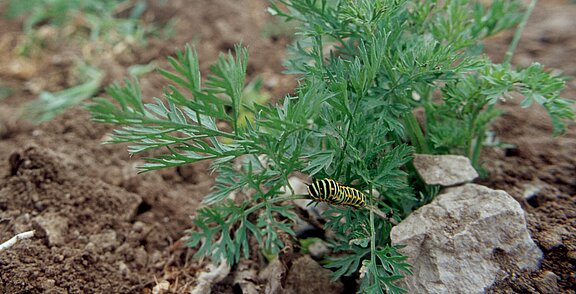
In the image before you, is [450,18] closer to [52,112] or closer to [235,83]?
[235,83]

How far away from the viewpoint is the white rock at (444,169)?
2.20 m

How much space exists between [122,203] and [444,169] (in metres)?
1.51

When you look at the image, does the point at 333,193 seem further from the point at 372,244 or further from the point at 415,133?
the point at 415,133

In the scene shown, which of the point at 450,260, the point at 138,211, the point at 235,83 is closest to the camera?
the point at 235,83

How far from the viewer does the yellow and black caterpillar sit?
179 cm

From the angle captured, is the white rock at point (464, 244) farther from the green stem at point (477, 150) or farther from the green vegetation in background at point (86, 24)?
the green vegetation in background at point (86, 24)

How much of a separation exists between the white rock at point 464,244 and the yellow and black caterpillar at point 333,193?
0.26m

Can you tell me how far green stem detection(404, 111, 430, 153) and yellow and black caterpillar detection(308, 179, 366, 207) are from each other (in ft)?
1.64

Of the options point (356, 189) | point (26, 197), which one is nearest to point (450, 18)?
point (356, 189)

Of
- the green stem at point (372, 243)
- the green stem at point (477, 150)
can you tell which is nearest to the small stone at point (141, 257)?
the green stem at point (372, 243)

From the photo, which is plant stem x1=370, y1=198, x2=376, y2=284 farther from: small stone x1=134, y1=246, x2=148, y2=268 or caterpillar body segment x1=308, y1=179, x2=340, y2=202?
small stone x1=134, y1=246, x2=148, y2=268

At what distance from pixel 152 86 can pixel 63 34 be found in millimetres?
1308

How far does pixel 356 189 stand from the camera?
6.56ft

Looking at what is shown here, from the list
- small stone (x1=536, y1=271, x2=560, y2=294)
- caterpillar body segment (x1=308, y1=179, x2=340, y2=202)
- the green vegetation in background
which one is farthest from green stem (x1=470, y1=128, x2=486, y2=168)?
the green vegetation in background
